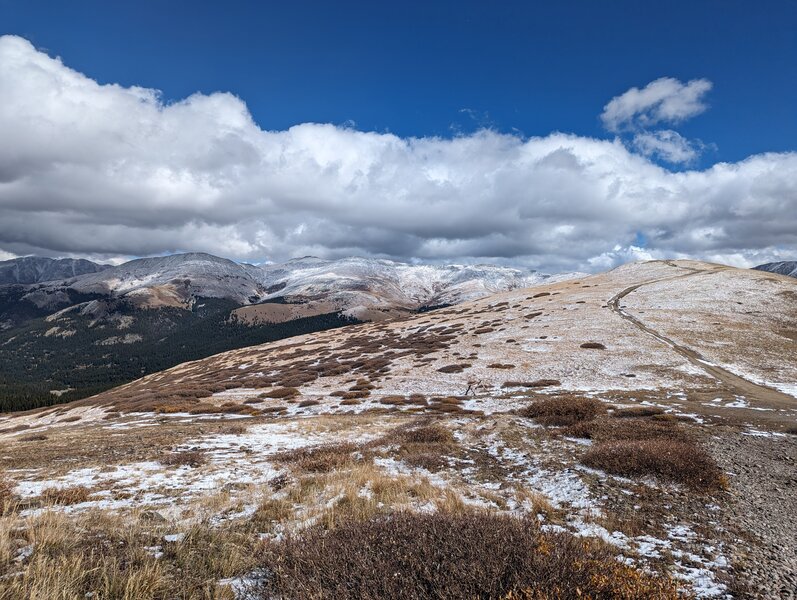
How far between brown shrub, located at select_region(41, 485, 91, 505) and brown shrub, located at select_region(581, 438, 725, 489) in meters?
15.9

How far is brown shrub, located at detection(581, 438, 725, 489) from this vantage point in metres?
11.0

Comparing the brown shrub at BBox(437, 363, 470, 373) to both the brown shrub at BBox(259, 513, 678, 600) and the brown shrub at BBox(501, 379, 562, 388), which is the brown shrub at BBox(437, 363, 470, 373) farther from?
the brown shrub at BBox(259, 513, 678, 600)

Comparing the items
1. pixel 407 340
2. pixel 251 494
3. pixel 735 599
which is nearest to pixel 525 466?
pixel 735 599

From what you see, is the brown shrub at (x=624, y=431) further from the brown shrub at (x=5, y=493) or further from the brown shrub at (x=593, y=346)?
the brown shrub at (x=593, y=346)

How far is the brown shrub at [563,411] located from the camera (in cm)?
1988

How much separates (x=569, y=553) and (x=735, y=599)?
2782 millimetres

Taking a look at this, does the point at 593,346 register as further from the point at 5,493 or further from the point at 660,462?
the point at 5,493

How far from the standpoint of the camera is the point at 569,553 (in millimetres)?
6047

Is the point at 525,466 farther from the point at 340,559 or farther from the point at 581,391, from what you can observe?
the point at 581,391

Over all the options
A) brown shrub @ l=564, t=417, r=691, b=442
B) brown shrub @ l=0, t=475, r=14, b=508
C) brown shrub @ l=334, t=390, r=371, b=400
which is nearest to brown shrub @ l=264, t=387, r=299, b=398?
brown shrub @ l=334, t=390, r=371, b=400

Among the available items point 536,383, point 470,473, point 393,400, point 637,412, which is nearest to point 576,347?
point 536,383

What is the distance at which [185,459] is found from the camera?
15.9 metres

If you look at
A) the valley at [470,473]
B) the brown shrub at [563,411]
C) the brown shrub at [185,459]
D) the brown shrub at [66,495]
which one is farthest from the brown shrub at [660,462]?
the brown shrub at [66,495]

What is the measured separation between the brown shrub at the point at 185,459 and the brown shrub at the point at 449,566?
→ 34.6 ft
